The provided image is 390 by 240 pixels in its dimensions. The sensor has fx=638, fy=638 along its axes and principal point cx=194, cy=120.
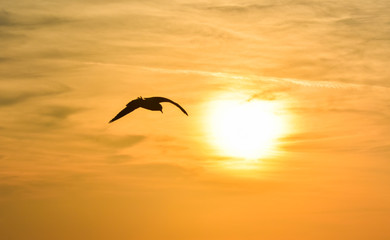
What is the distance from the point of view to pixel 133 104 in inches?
2559

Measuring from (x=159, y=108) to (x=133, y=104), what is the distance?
284 centimetres

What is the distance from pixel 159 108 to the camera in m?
64.2
